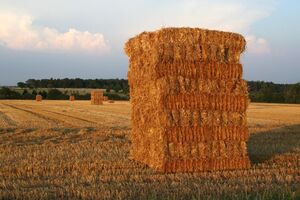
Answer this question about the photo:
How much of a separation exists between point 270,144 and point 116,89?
242 feet

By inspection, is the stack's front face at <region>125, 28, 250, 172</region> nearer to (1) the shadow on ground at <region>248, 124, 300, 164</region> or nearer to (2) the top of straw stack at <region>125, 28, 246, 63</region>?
(2) the top of straw stack at <region>125, 28, 246, 63</region>

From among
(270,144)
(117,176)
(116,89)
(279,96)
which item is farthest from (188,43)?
(116,89)

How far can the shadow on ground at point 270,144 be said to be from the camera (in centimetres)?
1304

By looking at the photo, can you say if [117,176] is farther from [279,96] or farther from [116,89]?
[116,89]

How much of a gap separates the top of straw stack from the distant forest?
3950 cm

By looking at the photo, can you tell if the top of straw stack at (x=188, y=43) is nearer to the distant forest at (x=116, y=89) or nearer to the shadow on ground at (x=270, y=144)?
the shadow on ground at (x=270, y=144)

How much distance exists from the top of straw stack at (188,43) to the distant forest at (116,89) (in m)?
39.5

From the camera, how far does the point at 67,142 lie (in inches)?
631

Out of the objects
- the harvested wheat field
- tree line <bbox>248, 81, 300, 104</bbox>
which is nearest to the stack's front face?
the harvested wheat field

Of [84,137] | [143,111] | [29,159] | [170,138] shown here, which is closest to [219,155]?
[170,138]

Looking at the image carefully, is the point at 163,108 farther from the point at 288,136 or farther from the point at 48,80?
the point at 48,80

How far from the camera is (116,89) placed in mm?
89000

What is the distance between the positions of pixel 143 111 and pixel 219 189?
3.74m

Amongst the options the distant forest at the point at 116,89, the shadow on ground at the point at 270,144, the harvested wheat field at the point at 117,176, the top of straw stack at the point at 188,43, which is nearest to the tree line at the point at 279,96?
the distant forest at the point at 116,89
